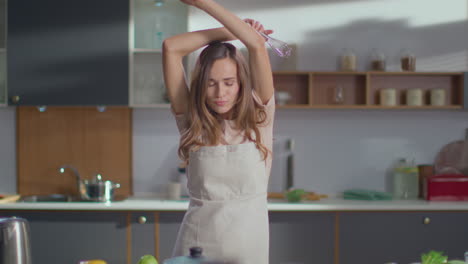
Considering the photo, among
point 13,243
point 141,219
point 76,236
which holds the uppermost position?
point 13,243

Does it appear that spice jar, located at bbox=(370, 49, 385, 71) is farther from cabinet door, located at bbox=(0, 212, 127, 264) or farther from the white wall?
cabinet door, located at bbox=(0, 212, 127, 264)

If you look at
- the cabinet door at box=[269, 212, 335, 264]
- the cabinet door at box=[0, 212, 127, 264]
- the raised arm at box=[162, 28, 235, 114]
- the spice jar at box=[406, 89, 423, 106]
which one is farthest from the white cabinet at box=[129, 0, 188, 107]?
the raised arm at box=[162, 28, 235, 114]

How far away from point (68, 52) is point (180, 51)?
79.4 inches

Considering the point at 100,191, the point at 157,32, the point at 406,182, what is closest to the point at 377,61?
the point at 406,182

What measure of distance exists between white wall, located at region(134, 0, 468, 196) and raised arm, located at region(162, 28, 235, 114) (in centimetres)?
212

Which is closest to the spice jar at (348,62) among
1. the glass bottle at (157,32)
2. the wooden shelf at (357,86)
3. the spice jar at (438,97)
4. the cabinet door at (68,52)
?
the wooden shelf at (357,86)

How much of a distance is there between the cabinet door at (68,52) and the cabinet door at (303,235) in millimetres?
1259

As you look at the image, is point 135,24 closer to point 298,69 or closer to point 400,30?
point 298,69

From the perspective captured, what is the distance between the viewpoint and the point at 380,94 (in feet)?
11.6

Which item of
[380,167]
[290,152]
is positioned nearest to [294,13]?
[290,152]

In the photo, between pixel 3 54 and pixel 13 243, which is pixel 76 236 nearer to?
pixel 3 54

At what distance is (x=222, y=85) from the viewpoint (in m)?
1.45

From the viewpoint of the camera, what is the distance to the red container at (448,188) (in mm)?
3287

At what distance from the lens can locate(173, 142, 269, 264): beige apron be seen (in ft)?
4.96
